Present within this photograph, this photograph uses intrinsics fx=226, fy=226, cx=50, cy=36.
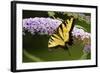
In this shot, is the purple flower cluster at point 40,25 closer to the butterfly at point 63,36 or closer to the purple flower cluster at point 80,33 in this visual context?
the butterfly at point 63,36

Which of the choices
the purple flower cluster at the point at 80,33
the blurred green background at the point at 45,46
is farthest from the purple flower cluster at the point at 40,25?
the purple flower cluster at the point at 80,33

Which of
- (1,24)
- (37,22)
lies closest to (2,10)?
(1,24)

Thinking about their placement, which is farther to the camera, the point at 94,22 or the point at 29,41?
the point at 94,22

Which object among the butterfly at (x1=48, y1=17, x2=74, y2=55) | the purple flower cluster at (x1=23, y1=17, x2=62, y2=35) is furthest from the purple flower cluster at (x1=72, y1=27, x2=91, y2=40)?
the purple flower cluster at (x1=23, y1=17, x2=62, y2=35)

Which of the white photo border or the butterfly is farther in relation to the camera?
the butterfly

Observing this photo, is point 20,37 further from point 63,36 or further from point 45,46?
point 63,36

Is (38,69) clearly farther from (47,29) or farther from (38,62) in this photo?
(47,29)

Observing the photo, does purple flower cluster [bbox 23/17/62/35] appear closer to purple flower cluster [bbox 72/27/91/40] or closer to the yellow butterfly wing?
the yellow butterfly wing

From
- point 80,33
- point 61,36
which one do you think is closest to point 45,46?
point 61,36
